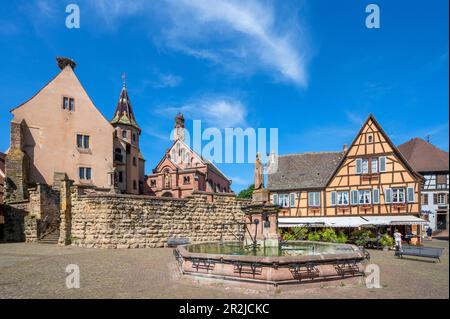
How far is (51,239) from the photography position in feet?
70.5

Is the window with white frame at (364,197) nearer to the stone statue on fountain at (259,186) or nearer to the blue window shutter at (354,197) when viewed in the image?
the blue window shutter at (354,197)

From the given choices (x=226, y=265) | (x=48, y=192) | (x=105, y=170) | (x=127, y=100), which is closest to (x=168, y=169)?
(x=127, y=100)

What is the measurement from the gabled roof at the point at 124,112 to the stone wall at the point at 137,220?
23.7 m

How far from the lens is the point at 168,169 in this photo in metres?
49.7

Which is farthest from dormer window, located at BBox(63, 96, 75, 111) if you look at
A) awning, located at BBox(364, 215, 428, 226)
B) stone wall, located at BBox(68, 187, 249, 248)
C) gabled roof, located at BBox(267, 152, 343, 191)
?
awning, located at BBox(364, 215, 428, 226)

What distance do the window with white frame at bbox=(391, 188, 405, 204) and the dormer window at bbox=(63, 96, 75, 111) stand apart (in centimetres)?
3083

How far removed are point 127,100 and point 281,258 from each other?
41.9 m

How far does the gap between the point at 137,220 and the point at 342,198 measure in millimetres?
18316

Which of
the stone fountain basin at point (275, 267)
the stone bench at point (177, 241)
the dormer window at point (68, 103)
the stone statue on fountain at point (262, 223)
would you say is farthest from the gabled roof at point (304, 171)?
the stone fountain basin at point (275, 267)

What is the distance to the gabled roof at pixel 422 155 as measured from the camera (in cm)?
3415

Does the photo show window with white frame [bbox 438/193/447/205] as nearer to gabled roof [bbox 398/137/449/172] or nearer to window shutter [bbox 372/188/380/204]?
gabled roof [bbox 398/137/449/172]

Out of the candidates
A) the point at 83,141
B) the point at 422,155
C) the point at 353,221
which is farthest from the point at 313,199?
the point at 83,141

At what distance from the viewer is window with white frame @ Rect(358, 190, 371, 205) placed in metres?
28.0

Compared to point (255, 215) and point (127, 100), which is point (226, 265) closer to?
point (255, 215)
